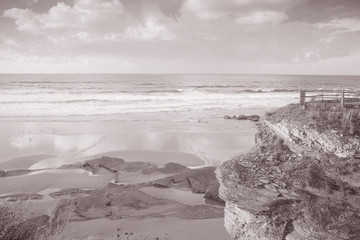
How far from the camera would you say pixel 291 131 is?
36.0 ft

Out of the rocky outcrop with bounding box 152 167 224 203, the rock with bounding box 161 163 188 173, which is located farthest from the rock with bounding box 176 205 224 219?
the rock with bounding box 161 163 188 173

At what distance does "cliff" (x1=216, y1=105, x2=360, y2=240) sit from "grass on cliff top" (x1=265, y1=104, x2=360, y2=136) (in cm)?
3

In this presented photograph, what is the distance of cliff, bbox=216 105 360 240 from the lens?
7.78 metres

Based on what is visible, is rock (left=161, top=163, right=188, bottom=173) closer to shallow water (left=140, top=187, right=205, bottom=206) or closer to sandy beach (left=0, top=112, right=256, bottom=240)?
sandy beach (left=0, top=112, right=256, bottom=240)

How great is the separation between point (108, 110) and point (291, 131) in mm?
27783

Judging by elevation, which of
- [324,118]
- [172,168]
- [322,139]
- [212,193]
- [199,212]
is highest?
[324,118]

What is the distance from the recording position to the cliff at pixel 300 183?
7777 millimetres

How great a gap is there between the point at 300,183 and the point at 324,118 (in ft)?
11.4

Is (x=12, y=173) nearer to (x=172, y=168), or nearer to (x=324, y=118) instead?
(x=172, y=168)

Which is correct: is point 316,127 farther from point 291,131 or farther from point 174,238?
point 174,238

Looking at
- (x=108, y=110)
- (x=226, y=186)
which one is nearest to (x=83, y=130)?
(x=108, y=110)

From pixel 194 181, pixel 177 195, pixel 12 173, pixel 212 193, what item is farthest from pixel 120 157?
pixel 212 193

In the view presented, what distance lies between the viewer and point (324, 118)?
11.1 metres

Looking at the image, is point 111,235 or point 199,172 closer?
point 111,235
